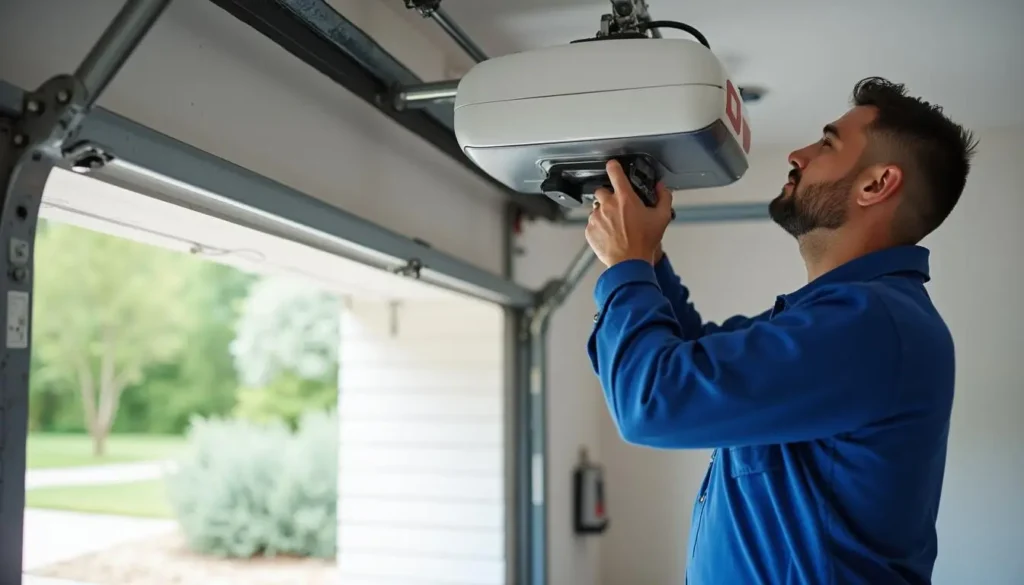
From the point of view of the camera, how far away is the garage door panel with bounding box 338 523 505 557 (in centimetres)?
254

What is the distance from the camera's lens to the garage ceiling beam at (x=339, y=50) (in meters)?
1.36

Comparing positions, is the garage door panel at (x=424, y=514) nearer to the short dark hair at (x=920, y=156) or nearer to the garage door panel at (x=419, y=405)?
the garage door panel at (x=419, y=405)

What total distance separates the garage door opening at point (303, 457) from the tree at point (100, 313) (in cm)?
4

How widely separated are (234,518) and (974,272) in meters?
2.81

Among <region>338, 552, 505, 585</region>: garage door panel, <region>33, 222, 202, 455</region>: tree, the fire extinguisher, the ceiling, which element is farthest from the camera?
<region>33, 222, 202, 455</region>: tree

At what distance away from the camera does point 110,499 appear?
12.3ft

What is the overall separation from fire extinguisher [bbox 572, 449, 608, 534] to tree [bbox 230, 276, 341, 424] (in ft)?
7.00

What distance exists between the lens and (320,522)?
318cm

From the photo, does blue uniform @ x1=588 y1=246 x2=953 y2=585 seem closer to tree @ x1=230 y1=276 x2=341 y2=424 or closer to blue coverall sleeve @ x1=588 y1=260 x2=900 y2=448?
blue coverall sleeve @ x1=588 y1=260 x2=900 y2=448

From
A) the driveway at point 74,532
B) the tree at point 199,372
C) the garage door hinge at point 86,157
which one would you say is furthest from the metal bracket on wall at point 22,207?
the tree at point 199,372

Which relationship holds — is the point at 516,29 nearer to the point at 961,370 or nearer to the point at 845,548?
the point at 845,548

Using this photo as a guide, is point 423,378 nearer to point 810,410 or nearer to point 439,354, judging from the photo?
point 439,354

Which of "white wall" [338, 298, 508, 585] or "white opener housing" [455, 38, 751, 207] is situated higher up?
"white opener housing" [455, 38, 751, 207]

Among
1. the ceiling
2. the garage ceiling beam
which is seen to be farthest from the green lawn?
the ceiling
